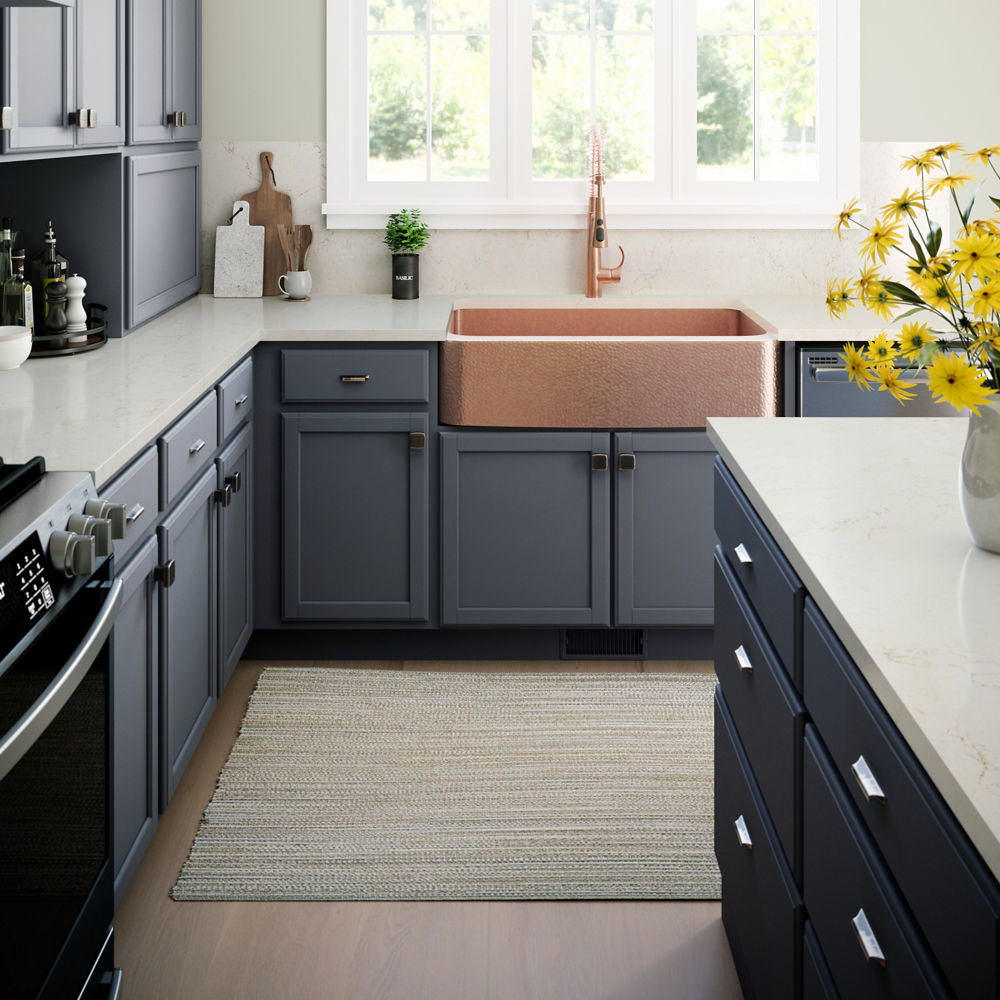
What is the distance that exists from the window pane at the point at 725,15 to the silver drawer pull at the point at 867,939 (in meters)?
3.39

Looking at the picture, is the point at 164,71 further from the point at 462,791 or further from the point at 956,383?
the point at 956,383

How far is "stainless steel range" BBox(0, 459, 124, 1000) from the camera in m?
1.45

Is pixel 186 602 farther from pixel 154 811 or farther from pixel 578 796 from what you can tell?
pixel 578 796

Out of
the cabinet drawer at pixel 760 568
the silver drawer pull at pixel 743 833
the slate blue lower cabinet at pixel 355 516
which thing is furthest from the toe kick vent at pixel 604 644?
the silver drawer pull at pixel 743 833

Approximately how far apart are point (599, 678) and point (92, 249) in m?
1.74

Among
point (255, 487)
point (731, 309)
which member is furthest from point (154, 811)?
point (731, 309)

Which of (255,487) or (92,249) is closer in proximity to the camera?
(92,249)

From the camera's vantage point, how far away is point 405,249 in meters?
4.04

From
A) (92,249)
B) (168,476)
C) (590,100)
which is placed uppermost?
(590,100)

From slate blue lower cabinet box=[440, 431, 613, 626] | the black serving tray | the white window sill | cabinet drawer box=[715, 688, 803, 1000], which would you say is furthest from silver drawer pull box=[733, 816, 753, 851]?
the white window sill

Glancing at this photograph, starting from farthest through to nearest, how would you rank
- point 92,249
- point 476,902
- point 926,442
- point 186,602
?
point 92,249
point 186,602
point 476,902
point 926,442

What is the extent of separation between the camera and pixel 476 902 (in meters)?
2.46

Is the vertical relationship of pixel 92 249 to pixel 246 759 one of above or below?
above

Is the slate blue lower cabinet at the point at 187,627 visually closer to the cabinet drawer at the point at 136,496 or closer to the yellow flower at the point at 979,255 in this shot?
the cabinet drawer at the point at 136,496
